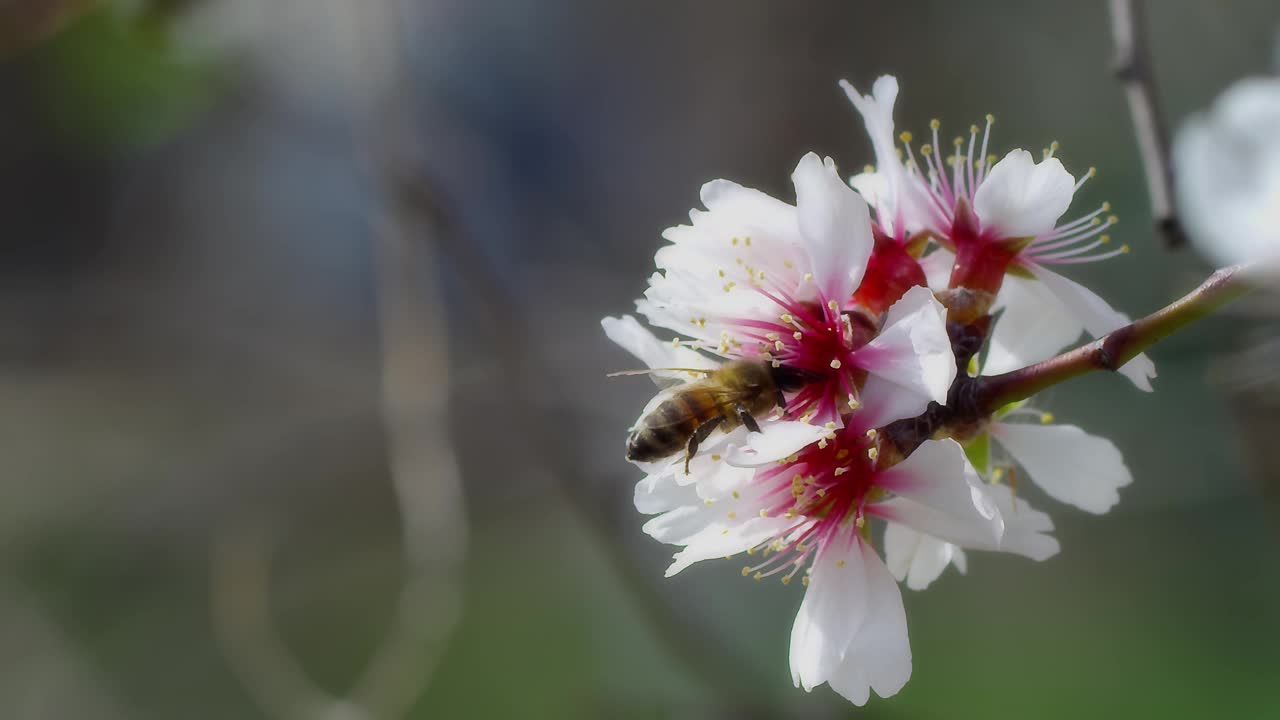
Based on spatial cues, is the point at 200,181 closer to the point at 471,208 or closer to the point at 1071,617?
the point at 471,208

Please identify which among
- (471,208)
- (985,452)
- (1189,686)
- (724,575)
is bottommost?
(1189,686)

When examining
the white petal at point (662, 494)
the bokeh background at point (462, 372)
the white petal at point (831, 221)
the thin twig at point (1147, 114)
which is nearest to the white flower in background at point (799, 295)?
the white petal at point (831, 221)

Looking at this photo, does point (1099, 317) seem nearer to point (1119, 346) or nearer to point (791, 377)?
point (1119, 346)

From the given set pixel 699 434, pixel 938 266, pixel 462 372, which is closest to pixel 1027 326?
pixel 938 266

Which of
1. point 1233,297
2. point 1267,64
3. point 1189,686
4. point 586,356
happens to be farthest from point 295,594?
point 1233,297

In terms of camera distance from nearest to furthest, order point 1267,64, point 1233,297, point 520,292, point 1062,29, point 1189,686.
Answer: point 1233,297 → point 1267,64 → point 1189,686 → point 520,292 → point 1062,29

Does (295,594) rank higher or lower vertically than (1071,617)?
higher

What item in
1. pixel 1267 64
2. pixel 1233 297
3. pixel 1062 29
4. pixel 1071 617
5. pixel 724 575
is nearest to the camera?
pixel 1233 297

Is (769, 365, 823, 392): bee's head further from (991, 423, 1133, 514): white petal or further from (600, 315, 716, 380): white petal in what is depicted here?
(991, 423, 1133, 514): white petal
